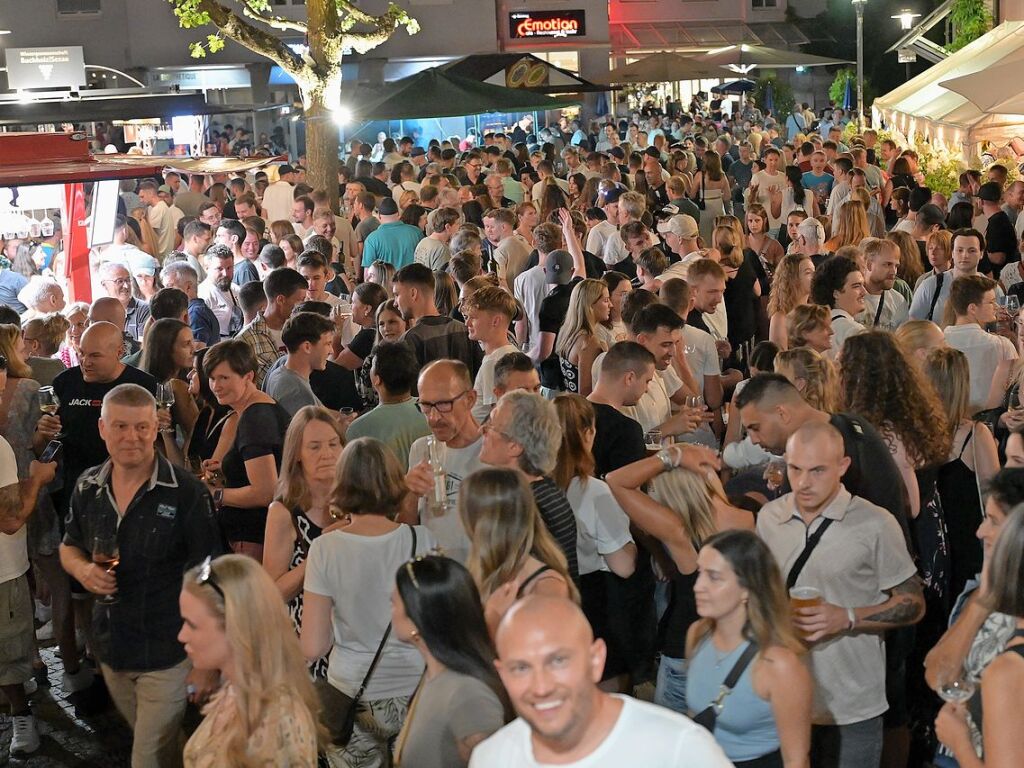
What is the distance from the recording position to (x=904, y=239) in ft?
32.4

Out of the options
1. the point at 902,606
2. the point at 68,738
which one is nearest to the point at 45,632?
the point at 68,738

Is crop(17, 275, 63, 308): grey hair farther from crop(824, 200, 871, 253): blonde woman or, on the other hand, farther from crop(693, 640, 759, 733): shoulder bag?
crop(693, 640, 759, 733): shoulder bag

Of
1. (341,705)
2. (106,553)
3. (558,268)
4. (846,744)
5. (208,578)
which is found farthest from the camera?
(558,268)

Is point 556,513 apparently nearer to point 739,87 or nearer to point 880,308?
point 880,308

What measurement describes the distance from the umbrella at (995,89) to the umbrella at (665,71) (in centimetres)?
1231

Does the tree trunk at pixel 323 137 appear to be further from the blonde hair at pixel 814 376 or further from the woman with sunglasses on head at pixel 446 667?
the woman with sunglasses on head at pixel 446 667

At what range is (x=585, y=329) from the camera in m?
7.66

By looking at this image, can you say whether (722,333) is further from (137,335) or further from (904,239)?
(137,335)

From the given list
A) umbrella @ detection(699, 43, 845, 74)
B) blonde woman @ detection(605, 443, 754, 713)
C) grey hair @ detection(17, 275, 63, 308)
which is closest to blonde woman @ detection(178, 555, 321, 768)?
blonde woman @ detection(605, 443, 754, 713)

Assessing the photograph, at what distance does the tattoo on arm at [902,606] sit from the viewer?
14.6 ft

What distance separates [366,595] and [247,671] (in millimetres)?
931

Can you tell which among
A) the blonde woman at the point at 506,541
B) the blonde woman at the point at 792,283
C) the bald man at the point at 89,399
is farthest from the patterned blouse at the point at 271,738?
the blonde woman at the point at 792,283

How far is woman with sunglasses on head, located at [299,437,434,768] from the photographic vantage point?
14.6ft

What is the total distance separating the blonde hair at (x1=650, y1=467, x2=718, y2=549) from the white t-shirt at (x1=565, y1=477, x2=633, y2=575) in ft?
0.96
